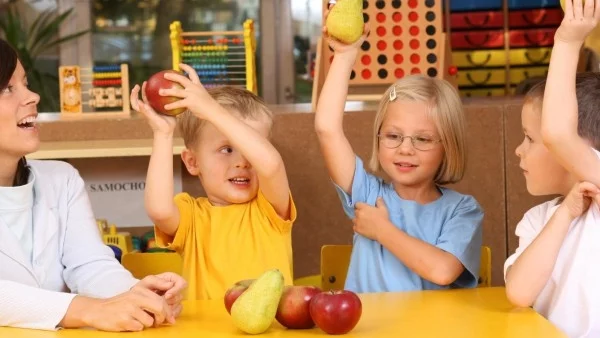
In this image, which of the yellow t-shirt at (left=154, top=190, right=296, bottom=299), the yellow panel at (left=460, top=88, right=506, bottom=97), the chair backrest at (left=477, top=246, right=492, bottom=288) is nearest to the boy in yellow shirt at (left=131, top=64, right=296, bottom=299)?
the yellow t-shirt at (left=154, top=190, right=296, bottom=299)

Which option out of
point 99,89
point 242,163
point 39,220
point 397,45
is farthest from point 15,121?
point 397,45

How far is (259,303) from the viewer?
5.64ft

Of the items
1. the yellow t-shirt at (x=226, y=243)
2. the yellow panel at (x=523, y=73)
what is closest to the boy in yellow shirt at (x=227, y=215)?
the yellow t-shirt at (x=226, y=243)

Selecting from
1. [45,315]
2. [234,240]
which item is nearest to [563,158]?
[234,240]

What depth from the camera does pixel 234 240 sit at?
2.48 meters

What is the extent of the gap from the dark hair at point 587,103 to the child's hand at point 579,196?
0.16 m

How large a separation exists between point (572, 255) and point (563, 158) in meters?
0.21

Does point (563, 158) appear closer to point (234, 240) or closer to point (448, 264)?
point (448, 264)

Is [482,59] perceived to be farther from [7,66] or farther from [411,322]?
[411,322]

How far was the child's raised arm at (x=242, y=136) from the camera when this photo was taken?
210 centimetres

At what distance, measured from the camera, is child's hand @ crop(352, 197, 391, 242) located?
8.15 feet

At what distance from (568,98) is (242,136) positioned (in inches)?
27.8

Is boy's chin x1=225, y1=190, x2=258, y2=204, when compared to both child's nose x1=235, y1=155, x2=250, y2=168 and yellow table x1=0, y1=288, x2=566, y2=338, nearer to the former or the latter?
child's nose x1=235, y1=155, x2=250, y2=168

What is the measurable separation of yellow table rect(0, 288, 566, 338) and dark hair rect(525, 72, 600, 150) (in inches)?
15.0
